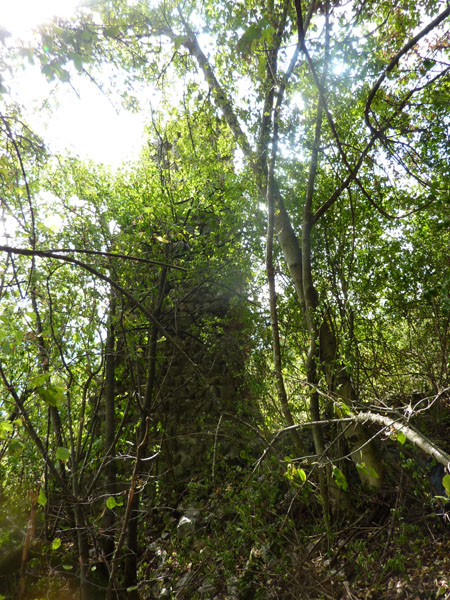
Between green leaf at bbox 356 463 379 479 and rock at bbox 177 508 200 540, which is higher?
green leaf at bbox 356 463 379 479

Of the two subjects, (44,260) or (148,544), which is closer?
(44,260)

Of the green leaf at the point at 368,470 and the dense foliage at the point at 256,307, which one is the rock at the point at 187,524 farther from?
the green leaf at the point at 368,470

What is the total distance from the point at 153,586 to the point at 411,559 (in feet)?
9.20

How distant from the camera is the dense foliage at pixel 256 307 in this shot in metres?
3.18

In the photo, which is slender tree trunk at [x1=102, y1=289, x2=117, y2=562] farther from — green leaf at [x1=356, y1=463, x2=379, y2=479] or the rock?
green leaf at [x1=356, y1=463, x2=379, y2=479]

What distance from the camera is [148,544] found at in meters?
4.80

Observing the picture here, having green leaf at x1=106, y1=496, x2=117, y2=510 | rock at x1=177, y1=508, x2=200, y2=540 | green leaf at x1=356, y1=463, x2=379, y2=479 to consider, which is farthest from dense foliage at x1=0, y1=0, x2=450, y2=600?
green leaf at x1=356, y1=463, x2=379, y2=479

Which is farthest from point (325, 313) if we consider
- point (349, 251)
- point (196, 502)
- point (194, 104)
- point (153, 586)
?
point (153, 586)

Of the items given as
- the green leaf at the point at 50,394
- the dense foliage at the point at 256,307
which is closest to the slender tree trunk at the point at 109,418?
the dense foliage at the point at 256,307

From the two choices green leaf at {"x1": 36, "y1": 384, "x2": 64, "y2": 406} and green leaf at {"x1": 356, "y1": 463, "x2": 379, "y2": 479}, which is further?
green leaf at {"x1": 356, "y1": 463, "x2": 379, "y2": 479}

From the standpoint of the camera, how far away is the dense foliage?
3182mm

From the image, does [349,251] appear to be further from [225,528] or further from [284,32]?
[225,528]

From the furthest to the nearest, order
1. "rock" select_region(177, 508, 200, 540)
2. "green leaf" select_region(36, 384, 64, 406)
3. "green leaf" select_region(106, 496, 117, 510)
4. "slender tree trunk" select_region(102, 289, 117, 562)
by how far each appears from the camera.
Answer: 1. "rock" select_region(177, 508, 200, 540)
2. "slender tree trunk" select_region(102, 289, 117, 562)
3. "green leaf" select_region(106, 496, 117, 510)
4. "green leaf" select_region(36, 384, 64, 406)

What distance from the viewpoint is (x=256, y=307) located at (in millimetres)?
5262
